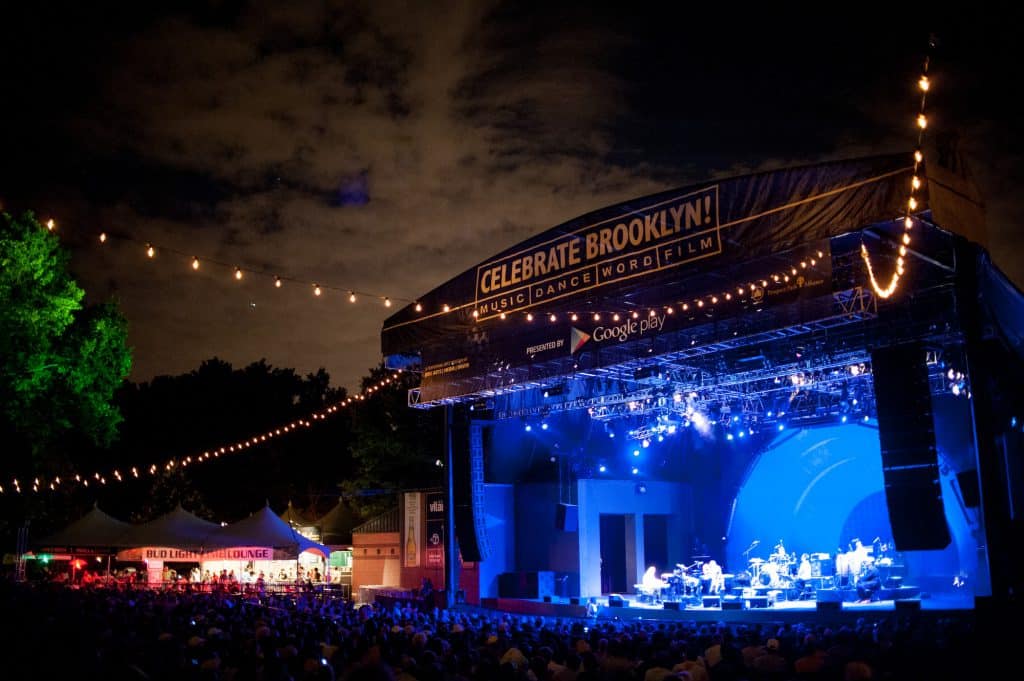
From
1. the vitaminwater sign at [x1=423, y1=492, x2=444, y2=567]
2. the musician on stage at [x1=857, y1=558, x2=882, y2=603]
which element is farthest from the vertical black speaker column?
the musician on stage at [x1=857, y1=558, x2=882, y2=603]

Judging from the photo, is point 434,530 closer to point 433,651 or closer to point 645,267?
point 645,267

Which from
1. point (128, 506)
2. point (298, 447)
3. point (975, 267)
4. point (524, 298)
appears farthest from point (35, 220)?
point (298, 447)

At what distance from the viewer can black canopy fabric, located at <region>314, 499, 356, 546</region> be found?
3077 cm

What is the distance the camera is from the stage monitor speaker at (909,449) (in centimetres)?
1308

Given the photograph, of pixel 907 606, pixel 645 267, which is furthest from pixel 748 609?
pixel 645 267

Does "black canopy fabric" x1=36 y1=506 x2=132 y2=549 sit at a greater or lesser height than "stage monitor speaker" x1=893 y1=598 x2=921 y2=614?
greater

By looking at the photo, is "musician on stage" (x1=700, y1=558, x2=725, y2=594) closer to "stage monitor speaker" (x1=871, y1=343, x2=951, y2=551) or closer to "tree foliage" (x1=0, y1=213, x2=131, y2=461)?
"stage monitor speaker" (x1=871, y1=343, x2=951, y2=551)

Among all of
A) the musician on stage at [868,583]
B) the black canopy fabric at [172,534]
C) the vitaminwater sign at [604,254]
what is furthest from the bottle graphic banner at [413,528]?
the musician on stage at [868,583]

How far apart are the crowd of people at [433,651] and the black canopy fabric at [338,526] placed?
1821cm

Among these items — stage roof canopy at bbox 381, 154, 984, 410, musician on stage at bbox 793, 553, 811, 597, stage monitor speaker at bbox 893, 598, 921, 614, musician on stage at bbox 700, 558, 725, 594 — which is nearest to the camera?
stage roof canopy at bbox 381, 154, 984, 410

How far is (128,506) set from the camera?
41.0 m

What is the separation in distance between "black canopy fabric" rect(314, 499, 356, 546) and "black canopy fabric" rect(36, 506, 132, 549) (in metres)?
8.09

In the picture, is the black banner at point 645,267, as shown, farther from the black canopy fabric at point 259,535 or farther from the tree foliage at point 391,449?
the tree foliage at point 391,449

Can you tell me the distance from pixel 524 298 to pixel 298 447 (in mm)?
30751
